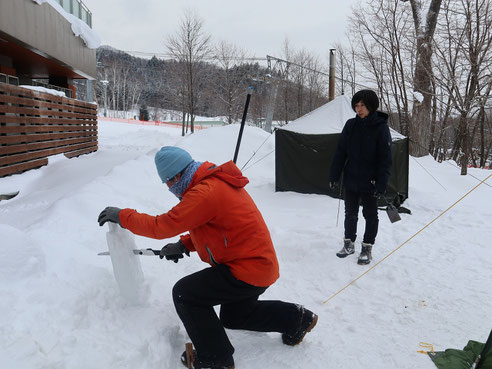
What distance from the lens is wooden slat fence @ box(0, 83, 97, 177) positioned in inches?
292

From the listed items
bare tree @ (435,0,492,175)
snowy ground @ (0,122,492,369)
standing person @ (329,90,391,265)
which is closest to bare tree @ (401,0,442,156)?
bare tree @ (435,0,492,175)

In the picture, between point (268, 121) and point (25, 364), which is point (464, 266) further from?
point (268, 121)

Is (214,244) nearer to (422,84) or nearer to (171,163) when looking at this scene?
(171,163)

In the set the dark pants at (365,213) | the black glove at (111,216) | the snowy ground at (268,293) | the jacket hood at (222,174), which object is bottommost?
the snowy ground at (268,293)

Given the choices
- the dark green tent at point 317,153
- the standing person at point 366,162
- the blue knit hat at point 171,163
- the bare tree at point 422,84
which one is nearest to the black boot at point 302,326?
the blue knit hat at point 171,163

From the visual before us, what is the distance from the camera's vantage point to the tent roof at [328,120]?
25.7ft

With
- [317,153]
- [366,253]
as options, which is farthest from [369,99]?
[317,153]

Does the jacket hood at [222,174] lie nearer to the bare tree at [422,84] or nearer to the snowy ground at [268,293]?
the snowy ground at [268,293]

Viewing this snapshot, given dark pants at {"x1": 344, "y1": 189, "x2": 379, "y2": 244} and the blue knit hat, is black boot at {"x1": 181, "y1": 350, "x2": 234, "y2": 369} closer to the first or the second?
the blue knit hat

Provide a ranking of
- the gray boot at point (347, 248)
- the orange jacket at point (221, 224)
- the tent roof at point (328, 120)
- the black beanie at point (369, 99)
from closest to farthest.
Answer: the orange jacket at point (221, 224)
the black beanie at point (369, 99)
the gray boot at point (347, 248)
the tent roof at point (328, 120)

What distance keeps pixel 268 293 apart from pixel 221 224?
1664 millimetres

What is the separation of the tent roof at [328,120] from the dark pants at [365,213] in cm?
370

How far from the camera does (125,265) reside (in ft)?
8.28

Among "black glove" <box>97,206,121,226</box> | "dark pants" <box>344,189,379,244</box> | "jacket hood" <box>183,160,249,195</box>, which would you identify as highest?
"jacket hood" <box>183,160,249,195</box>
